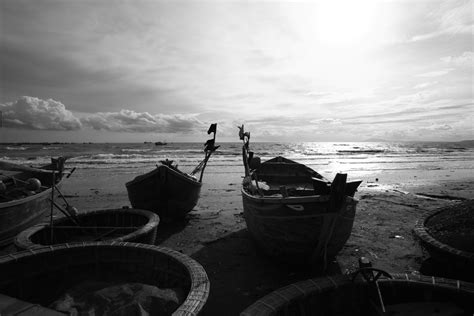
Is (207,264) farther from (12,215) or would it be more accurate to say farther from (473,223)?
(473,223)

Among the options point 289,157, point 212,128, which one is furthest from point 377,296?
point 289,157

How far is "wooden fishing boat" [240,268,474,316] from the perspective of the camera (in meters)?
2.86

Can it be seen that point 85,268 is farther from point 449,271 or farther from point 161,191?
point 449,271

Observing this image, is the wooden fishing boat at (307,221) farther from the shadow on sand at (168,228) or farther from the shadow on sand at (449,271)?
the shadow on sand at (168,228)

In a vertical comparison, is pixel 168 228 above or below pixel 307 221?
below

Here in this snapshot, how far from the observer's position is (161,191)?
8234 millimetres

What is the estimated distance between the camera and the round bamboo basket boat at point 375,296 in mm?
2859

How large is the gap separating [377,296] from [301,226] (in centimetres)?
182

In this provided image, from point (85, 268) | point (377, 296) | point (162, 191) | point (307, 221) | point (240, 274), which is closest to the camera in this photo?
point (377, 296)

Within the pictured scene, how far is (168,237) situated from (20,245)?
11.6ft

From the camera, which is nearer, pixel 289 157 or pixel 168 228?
pixel 168 228

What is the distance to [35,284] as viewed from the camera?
351cm

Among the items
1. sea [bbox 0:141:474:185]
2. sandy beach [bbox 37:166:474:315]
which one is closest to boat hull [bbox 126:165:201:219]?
sandy beach [bbox 37:166:474:315]

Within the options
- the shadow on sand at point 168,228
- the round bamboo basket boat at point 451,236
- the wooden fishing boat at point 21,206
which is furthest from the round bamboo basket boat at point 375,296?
the shadow on sand at point 168,228
